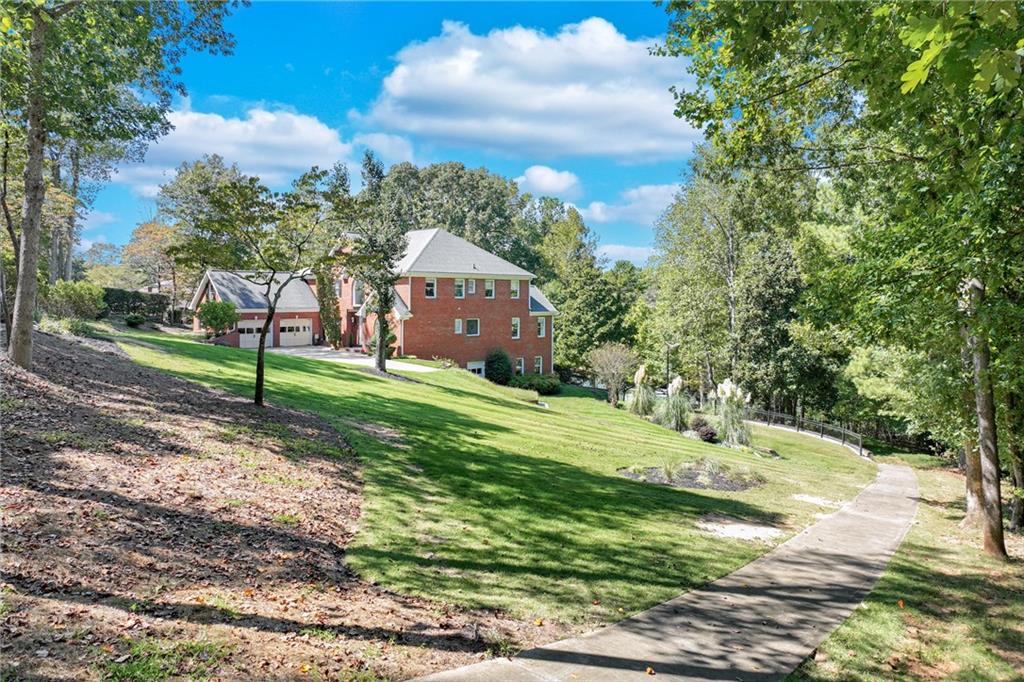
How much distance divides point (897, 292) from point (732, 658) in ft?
21.4

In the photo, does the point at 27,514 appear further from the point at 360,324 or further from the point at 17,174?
the point at 360,324

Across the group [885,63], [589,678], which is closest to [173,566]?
[589,678]

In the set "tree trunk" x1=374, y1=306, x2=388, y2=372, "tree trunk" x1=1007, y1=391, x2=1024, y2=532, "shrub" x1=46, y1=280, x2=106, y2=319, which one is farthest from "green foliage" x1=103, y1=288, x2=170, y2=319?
"tree trunk" x1=1007, y1=391, x2=1024, y2=532

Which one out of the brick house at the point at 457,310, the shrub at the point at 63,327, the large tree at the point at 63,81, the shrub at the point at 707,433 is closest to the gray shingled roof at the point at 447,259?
the brick house at the point at 457,310

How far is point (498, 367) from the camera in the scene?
Answer: 4175 cm

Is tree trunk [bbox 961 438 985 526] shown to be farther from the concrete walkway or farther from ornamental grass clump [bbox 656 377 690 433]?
ornamental grass clump [bbox 656 377 690 433]

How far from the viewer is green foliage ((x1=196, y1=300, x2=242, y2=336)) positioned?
37.6 meters

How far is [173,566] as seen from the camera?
5.59 metres

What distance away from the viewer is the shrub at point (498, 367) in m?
41.6

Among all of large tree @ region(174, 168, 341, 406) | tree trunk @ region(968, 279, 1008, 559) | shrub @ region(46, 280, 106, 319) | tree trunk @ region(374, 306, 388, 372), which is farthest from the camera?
tree trunk @ region(374, 306, 388, 372)

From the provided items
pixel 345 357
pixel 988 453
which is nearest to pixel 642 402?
pixel 345 357

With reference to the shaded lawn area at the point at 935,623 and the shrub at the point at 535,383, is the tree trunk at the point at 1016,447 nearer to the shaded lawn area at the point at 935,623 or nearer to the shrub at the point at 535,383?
the shaded lawn area at the point at 935,623

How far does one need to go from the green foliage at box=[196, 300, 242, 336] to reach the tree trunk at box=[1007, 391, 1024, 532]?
37.6 meters

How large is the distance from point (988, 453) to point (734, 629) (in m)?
6.44
